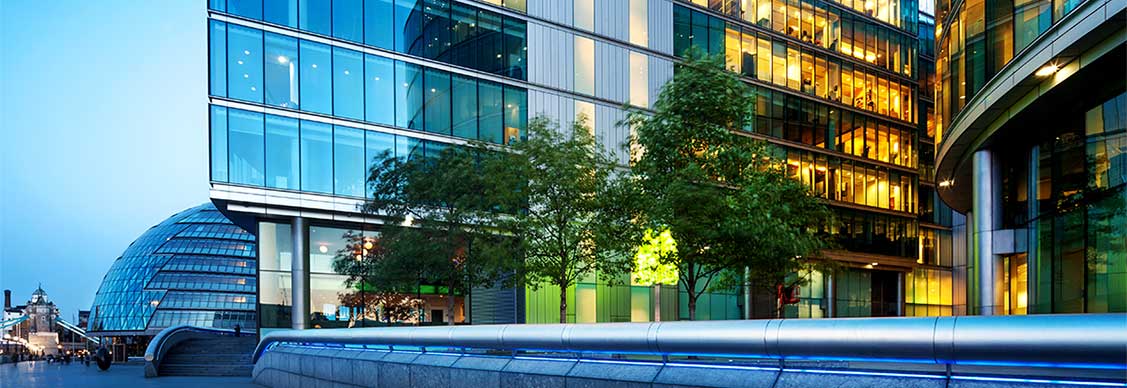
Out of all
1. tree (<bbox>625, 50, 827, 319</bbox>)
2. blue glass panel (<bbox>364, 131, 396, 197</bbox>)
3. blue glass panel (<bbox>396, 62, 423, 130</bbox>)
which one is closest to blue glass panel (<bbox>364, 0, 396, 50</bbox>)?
blue glass panel (<bbox>396, 62, 423, 130</bbox>)

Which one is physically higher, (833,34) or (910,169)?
(833,34)

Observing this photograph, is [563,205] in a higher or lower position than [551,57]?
lower

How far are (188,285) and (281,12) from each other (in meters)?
74.6

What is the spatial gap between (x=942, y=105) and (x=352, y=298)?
24982mm

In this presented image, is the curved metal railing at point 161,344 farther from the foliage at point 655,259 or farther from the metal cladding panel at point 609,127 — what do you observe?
the foliage at point 655,259

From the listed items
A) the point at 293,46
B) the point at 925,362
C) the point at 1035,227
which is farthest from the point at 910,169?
the point at 925,362

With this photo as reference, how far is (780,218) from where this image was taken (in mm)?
21609

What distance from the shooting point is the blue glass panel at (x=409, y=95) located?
35.6m

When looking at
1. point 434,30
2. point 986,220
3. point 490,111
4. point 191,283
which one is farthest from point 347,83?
point 191,283

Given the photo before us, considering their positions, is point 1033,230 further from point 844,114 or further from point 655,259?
point 844,114

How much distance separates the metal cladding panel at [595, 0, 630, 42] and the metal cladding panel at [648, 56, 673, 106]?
6.70 ft

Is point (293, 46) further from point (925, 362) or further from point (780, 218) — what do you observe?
point (925, 362)

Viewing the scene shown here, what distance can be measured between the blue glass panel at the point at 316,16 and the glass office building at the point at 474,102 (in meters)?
0.06

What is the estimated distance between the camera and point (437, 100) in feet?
119
